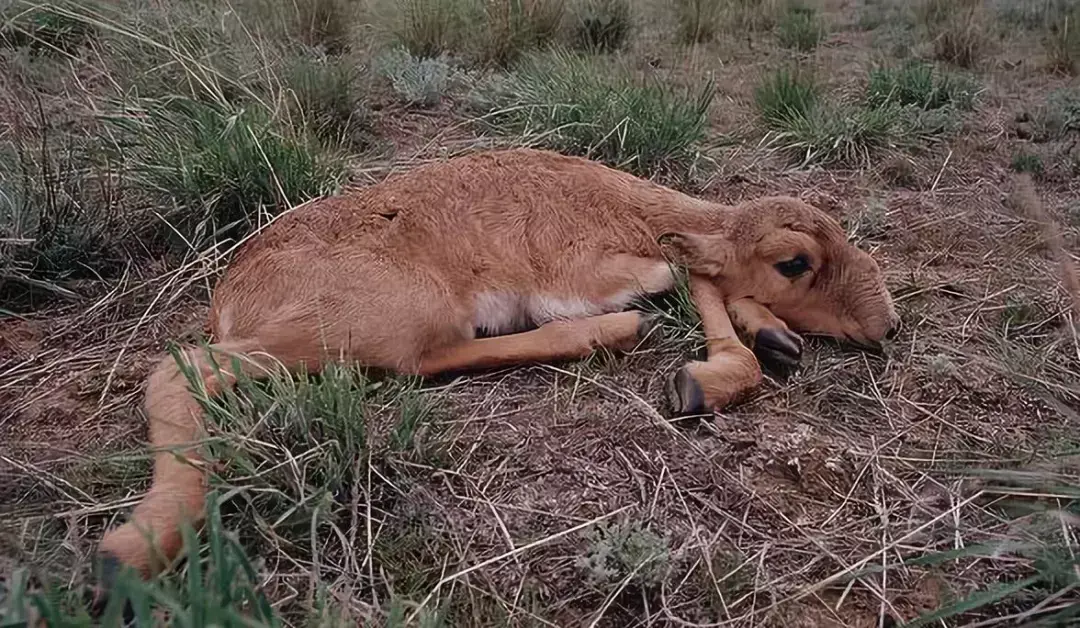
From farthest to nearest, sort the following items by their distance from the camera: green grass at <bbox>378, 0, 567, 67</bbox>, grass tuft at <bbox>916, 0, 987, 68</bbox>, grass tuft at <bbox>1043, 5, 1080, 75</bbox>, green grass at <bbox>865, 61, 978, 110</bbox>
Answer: grass tuft at <bbox>916, 0, 987, 68</bbox>, grass tuft at <bbox>1043, 5, 1080, 75</bbox>, green grass at <bbox>378, 0, 567, 67</bbox>, green grass at <bbox>865, 61, 978, 110</bbox>

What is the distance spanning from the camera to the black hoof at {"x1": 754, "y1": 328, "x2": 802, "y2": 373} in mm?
3844

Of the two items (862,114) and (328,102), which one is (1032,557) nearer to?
(862,114)

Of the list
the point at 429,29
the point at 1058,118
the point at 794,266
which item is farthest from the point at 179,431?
the point at 1058,118

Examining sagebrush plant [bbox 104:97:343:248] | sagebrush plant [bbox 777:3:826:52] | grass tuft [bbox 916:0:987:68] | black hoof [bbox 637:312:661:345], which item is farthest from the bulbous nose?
sagebrush plant [bbox 777:3:826:52]

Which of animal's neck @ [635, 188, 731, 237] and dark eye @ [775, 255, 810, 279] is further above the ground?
animal's neck @ [635, 188, 731, 237]

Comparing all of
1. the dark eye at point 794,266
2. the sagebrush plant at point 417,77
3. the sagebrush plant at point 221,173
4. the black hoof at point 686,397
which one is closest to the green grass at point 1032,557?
the black hoof at point 686,397

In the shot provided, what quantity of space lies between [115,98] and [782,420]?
4.40 metres

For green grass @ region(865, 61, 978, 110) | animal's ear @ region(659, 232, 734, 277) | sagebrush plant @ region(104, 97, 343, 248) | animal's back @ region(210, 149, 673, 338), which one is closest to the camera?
animal's back @ region(210, 149, 673, 338)

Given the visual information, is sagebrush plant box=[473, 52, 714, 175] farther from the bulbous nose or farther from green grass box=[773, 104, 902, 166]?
the bulbous nose

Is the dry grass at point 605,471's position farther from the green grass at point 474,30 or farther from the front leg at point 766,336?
the green grass at point 474,30

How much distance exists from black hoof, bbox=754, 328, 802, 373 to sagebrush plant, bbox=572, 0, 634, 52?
216 inches

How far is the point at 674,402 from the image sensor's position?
3.49 meters

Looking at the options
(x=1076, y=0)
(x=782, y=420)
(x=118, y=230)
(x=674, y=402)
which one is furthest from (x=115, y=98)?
(x=1076, y=0)

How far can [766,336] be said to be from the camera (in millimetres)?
3896
